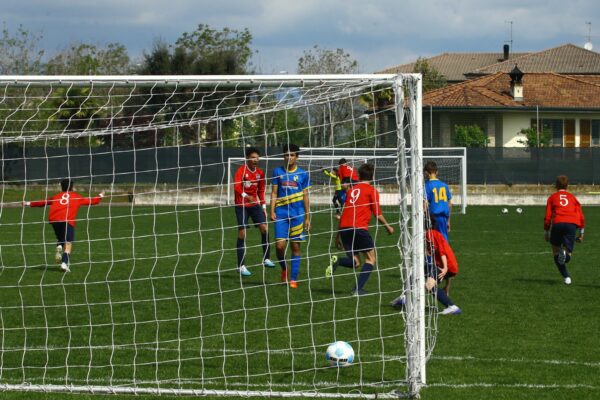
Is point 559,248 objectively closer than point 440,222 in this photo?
No

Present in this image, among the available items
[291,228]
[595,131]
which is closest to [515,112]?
[595,131]

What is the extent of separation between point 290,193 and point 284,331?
3718 millimetres

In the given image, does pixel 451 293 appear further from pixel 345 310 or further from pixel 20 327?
pixel 20 327

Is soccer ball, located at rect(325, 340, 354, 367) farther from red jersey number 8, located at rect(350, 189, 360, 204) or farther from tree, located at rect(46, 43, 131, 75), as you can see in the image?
tree, located at rect(46, 43, 131, 75)

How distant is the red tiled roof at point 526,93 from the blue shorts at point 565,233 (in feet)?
126

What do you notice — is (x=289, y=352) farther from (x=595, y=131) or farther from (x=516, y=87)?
(x=595, y=131)

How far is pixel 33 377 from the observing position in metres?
8.08

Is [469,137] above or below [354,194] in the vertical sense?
above

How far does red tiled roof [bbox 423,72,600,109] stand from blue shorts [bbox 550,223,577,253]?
38.3m

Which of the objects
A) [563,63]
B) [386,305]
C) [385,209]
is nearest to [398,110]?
[386,305]

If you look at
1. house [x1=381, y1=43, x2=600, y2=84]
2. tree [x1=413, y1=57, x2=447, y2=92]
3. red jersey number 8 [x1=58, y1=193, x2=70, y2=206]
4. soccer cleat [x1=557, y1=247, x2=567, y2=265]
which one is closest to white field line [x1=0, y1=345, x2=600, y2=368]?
soccer cleat [x1=557, y1=247, x2=567, y2=265]

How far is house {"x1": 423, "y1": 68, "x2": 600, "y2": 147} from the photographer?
53062mm

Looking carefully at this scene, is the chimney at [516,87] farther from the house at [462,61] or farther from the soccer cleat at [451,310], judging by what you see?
the soccer cleat at [451,310]

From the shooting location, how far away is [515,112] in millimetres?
53938
